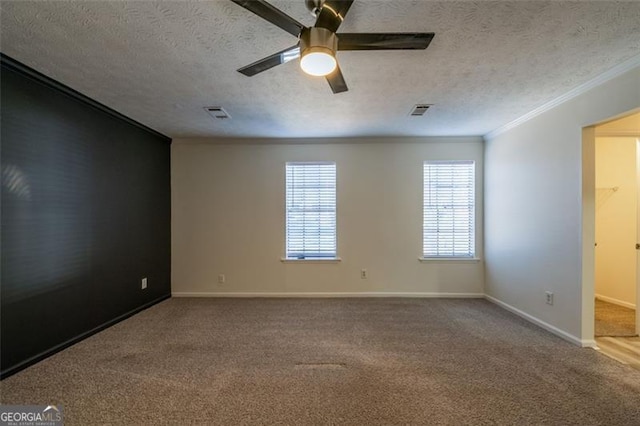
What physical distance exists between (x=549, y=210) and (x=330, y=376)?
285 centimetres

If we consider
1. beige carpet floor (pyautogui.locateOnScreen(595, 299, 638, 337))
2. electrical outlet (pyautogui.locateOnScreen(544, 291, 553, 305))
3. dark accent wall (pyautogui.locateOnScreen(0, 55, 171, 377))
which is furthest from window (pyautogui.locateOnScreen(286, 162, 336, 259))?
beige carpet floor (pyautogui.locateOnScreen(595, 299, 638, 337))

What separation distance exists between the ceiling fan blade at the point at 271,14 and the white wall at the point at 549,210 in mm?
2692

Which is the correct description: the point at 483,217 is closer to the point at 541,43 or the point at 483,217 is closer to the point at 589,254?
the point at 589,254

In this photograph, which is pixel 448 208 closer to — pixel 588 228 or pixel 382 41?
pixel 588 228

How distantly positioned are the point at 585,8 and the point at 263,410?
10.2 ft

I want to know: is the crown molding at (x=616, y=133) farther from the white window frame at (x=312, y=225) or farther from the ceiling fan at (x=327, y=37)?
the white window frame at (x=312, y=225)

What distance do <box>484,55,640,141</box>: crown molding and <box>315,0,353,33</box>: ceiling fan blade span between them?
2.37 metres

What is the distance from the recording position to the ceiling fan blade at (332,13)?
4.68 feet

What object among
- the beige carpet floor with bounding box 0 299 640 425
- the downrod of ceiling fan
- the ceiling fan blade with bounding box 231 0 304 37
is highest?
the downrod of ceiling fan

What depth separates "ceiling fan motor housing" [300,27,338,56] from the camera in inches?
59.5

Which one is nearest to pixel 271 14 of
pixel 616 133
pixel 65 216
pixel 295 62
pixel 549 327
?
pixel 295 62

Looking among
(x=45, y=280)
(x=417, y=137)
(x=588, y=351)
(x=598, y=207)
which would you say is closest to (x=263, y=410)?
(x=45, y=280)

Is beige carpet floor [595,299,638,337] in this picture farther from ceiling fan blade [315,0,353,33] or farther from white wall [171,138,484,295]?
ceiling fan blade [315,0,353,33]

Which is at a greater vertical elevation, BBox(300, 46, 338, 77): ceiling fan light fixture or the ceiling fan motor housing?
the ceiling fan motor housing
